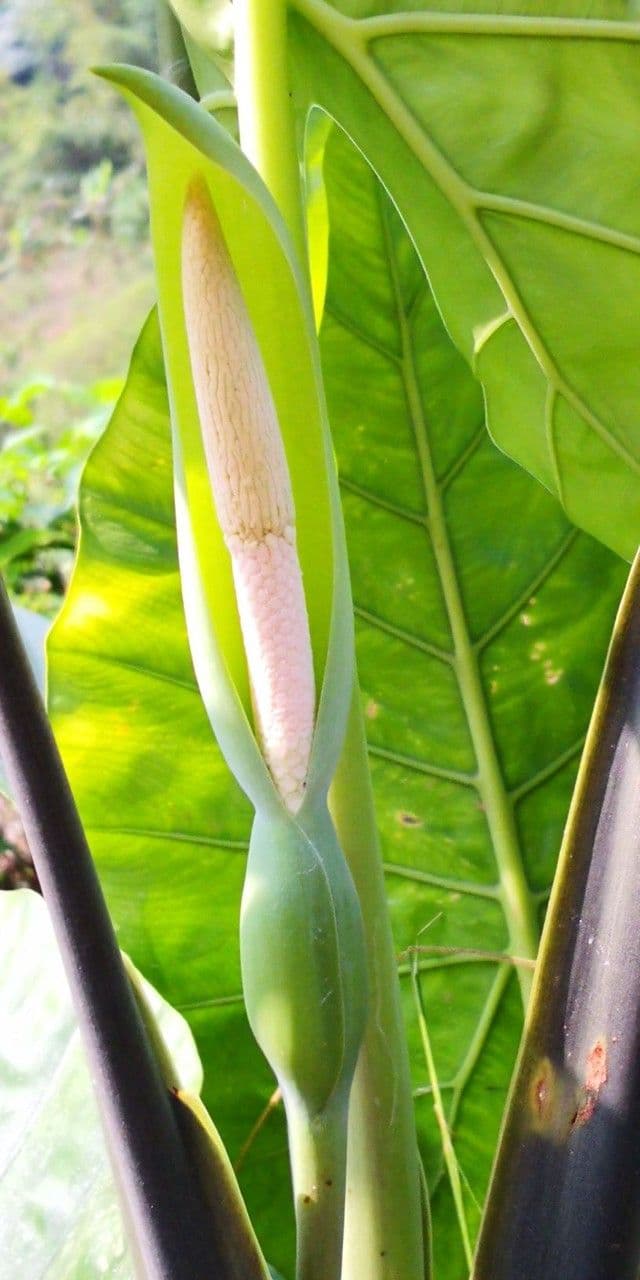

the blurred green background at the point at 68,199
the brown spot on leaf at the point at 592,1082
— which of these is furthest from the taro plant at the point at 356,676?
the blurred green background at the point at 68,199

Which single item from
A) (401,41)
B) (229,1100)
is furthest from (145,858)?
(401,41)

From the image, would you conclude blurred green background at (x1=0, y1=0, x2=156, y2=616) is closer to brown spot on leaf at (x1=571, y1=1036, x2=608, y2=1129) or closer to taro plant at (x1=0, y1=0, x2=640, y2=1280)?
taro plant at (x1=0, y1=0, x2=640, y2=1280)

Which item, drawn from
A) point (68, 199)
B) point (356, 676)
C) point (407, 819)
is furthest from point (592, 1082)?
point (68, 199)

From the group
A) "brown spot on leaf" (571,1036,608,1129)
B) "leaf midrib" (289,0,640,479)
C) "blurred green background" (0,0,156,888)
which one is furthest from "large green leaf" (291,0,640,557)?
"blurred green background" (0,0,156,888)

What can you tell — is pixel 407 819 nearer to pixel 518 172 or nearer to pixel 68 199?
pixel 518 172

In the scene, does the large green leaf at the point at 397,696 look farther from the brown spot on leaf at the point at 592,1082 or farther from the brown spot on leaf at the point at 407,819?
the brown spot on leaf at the point at 592,1082

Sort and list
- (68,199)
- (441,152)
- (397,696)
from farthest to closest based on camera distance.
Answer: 1. (68,199)
2. (397,696)
3. (441,152)
